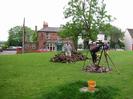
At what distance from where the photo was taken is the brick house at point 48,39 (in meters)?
95.1

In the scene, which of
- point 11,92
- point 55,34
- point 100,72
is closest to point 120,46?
point 55,34

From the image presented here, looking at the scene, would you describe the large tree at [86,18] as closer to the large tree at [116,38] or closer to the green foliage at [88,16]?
the green foliage at [88,16]

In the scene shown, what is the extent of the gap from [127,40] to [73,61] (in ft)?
284

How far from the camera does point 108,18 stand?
59.6 meters

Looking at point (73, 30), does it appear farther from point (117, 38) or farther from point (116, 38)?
point (117, 38)

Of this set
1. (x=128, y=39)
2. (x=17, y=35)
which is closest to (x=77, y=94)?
(x=128, y=39)

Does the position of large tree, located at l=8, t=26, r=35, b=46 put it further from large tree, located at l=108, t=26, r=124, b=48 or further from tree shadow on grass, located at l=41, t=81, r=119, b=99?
tree shadow on grass, located at l=41, t=81, r=119, b=99

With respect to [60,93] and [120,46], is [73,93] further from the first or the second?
[120,46]

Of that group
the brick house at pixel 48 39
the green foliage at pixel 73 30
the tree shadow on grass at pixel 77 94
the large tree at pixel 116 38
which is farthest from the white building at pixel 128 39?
the tree shadow on grass at pixel 77 94

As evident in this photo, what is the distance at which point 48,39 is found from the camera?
3792 inches

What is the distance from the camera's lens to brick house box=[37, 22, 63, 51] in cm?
9506

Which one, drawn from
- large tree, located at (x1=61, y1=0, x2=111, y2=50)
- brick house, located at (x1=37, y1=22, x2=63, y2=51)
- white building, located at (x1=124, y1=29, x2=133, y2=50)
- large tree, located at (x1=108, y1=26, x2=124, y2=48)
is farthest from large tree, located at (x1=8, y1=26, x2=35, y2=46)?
large tree, located at (x1=61, y1=0, x2=111, y2=50)

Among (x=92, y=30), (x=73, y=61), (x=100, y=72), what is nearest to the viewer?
(x=100, y=72)

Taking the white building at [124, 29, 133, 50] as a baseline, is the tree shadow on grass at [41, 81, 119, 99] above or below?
below
